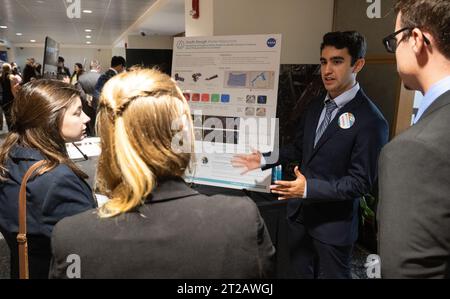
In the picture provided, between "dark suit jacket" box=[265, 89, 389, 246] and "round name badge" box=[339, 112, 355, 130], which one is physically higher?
"round name badge" box=[339, 112, 355, 130]

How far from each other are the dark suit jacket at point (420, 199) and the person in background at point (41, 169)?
1.09 metres

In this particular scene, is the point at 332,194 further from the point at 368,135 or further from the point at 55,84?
the point at 55,84

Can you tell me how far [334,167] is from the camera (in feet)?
5.50

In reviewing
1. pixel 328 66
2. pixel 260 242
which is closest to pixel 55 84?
pixel 260 242

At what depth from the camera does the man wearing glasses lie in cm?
73

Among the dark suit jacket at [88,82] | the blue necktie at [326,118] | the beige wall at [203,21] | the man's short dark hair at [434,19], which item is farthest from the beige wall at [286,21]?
the dark suit jacket at [88,82]

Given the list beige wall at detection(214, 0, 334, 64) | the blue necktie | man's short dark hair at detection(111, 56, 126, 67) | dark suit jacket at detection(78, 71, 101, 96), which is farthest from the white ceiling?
A: the blue necktie

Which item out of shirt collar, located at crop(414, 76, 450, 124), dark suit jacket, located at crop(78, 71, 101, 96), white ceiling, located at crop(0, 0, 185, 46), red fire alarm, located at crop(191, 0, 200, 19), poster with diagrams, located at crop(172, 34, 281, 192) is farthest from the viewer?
white ceiling, located at crop(0, 0, 185, 46)

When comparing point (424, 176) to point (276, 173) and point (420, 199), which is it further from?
point (276, 173)

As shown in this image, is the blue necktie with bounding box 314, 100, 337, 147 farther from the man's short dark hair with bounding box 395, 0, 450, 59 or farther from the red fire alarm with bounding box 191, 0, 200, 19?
the red fire alarm with bounding box 191, 0, 200, 19

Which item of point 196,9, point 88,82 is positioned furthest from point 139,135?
point 88,82

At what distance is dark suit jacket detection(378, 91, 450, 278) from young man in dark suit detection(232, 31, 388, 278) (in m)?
0.81

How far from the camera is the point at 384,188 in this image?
0.82 meters

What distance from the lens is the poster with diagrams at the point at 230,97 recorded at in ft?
8.37
